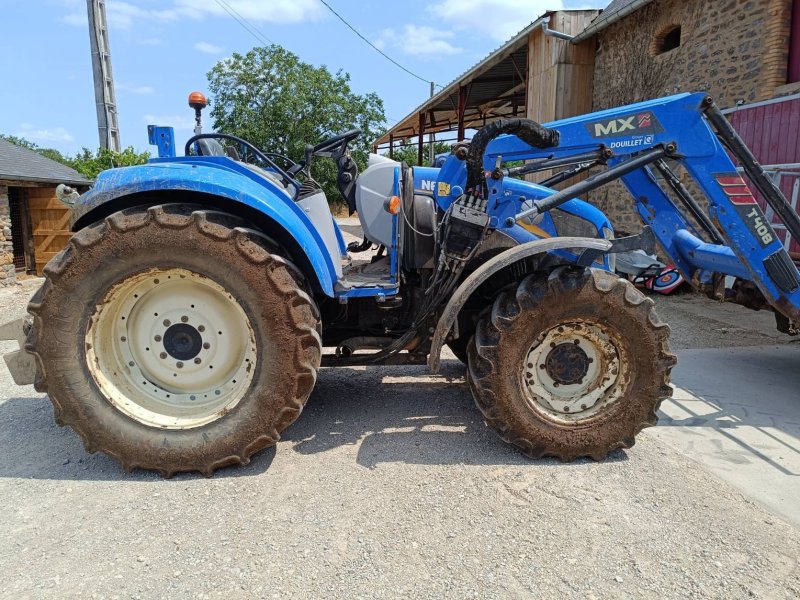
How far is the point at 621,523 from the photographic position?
2.64m

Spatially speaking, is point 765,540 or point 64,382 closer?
point 765,540

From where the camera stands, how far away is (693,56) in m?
8.91

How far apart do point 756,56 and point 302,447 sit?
8151 millimetres

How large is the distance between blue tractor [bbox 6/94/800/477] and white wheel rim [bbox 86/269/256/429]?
11mm

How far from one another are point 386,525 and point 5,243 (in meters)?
11.0

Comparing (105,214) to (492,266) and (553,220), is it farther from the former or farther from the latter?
(553,220)

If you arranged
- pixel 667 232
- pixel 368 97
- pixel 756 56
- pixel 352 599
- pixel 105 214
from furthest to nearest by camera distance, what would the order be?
pixel 368 97
pixel 756 56
pixel 667 232
pixel 105 214
pixel 352 599

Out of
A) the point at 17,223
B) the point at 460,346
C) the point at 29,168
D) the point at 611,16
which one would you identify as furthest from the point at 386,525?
the point at 17,223

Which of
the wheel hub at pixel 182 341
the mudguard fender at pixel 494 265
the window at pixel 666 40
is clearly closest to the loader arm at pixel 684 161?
the mudguard fender at pixel 494 265

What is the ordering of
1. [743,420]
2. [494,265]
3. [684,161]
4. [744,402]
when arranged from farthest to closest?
[744,402] < [743,420] < [684,161] < [494,265]

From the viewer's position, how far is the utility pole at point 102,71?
46.0 ft

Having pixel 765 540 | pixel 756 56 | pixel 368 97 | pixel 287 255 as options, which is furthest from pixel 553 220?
pixel 368 97

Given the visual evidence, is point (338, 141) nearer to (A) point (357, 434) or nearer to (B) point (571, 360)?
(A) point (357, 434)

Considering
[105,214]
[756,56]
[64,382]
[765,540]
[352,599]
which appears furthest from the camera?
[756,56]
